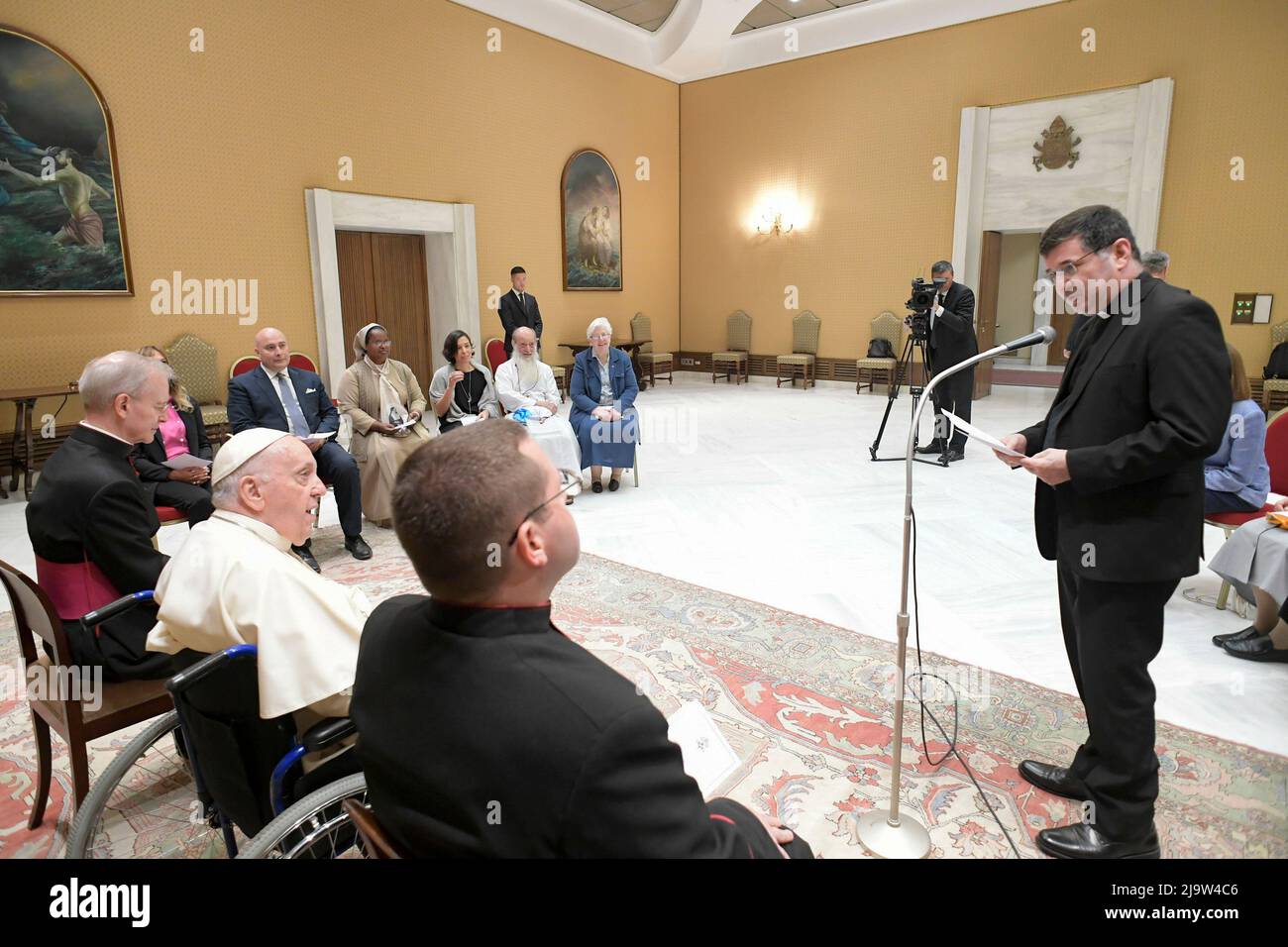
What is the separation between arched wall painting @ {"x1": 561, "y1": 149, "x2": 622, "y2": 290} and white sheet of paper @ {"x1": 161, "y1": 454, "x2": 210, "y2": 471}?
26.7ft

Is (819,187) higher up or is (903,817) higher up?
(819,187)

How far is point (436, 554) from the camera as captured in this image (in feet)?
3.58

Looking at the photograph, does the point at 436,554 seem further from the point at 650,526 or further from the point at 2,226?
the point at 2,226

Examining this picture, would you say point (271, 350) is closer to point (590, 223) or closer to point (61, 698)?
point (61, 698)

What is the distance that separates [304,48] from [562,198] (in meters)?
4.19

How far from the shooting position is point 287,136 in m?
8.49

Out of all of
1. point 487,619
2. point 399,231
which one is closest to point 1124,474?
point 487,619

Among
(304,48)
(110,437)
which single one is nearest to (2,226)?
(304,48)

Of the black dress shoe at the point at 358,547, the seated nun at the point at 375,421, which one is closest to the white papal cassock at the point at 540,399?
the seated nun at the point at 375,421

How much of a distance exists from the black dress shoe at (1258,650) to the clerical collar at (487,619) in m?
3.63

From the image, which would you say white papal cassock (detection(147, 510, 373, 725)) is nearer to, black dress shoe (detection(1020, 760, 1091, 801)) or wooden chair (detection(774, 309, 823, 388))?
black dress shoe (detection(1020, 760, 1091, 801))

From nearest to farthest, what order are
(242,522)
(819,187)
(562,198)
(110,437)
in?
1. (242,522)
2. (110,437)
3. (562,198)
4. (819,187)

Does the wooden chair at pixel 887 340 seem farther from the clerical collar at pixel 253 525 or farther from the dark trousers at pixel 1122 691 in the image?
the clerical collar at pixel 253 525

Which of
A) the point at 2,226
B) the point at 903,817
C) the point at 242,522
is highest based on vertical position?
the point at 2,226
